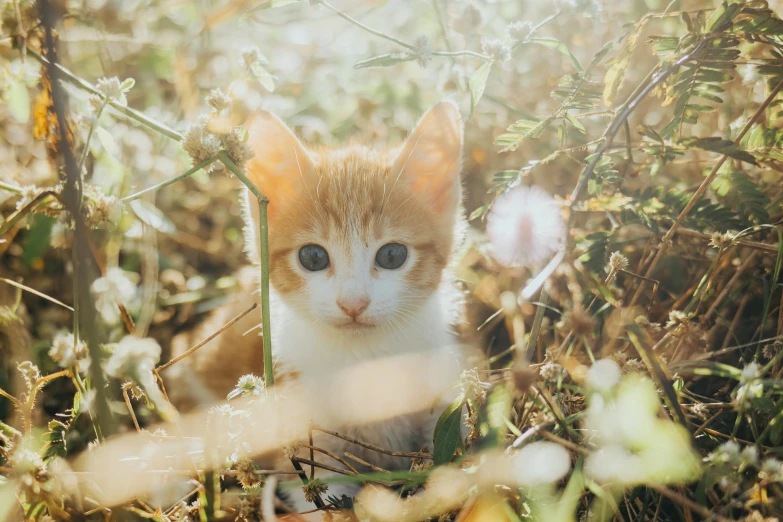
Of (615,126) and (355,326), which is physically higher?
(615,126)

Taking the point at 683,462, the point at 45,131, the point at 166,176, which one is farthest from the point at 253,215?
the point at 683,462

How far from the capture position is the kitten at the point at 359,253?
148 centimetres

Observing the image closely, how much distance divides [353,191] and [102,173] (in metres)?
0.77

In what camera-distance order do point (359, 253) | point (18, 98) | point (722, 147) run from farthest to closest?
point (359, 253) → point (18, 98) → point (722, 147)

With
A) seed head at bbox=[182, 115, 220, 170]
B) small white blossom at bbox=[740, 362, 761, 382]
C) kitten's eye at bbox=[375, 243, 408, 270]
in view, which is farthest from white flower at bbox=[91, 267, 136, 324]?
small white blossom at bbox=[740, 362, 761, 382]

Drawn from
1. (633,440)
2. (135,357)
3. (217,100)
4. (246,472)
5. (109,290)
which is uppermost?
(217,100)

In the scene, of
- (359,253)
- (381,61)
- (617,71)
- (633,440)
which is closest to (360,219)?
(359,253)

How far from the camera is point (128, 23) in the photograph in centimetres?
226

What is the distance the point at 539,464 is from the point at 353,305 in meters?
0.67

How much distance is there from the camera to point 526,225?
1346mm

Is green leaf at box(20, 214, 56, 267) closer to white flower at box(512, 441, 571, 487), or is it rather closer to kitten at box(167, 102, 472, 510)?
kitten at box(167, 102, 472, 510)

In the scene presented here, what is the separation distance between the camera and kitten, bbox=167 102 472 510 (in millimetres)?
1478

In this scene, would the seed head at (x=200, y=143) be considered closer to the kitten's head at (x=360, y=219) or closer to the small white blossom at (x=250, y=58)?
the small white blossom at (x=250, y=58)

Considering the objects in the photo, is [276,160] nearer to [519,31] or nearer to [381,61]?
[381,61]
